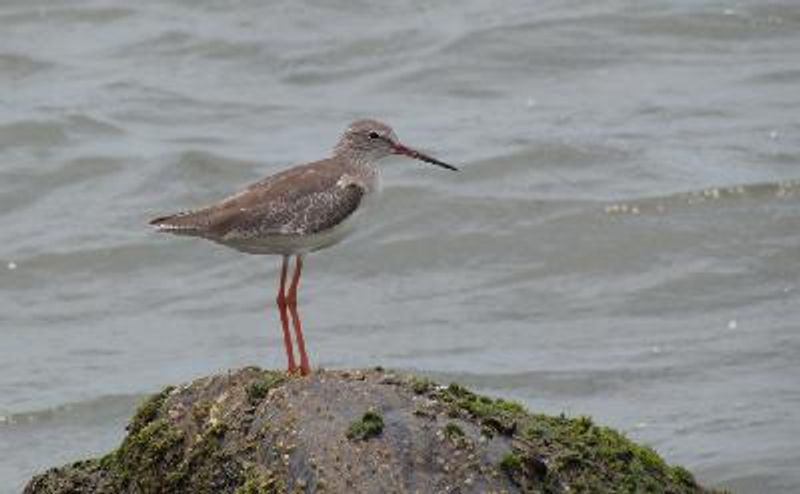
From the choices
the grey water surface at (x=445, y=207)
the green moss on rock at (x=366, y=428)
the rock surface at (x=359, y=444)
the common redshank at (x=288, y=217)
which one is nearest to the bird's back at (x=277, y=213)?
the common redshank at (x=288, y=217)

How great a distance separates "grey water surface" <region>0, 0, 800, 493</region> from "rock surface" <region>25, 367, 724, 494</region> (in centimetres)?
344

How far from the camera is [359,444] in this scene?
696cm

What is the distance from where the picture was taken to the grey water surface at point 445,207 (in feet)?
41.5

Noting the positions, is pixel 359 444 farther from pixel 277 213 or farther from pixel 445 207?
pixel 445 207

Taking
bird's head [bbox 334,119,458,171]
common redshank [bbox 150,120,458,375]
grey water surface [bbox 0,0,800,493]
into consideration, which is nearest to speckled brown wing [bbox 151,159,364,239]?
common redshank [bbox 150,120,458,375]

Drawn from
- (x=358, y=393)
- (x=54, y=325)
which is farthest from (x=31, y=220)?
(x=358, y=393)

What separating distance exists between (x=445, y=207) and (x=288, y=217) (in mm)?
7949

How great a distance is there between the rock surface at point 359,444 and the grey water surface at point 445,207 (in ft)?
11.3

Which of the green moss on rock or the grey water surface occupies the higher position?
the green moss on rock

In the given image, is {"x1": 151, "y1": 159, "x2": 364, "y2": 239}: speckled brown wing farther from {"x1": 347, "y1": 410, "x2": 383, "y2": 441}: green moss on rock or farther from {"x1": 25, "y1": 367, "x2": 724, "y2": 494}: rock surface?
{"x1": 347, "y1": 410, "x2": 383, "y2": 441}: green moss on rock

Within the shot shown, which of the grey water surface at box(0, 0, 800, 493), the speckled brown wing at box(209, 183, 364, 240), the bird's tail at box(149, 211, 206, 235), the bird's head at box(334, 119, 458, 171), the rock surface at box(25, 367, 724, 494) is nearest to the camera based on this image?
the rock surface at box(25, 367, 724, 494)

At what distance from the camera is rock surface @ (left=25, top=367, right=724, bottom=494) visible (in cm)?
691

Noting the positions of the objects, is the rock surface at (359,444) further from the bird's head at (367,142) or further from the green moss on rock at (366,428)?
the bird's head at (367,142)

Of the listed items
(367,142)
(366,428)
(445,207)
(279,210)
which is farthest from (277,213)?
(445,207)
